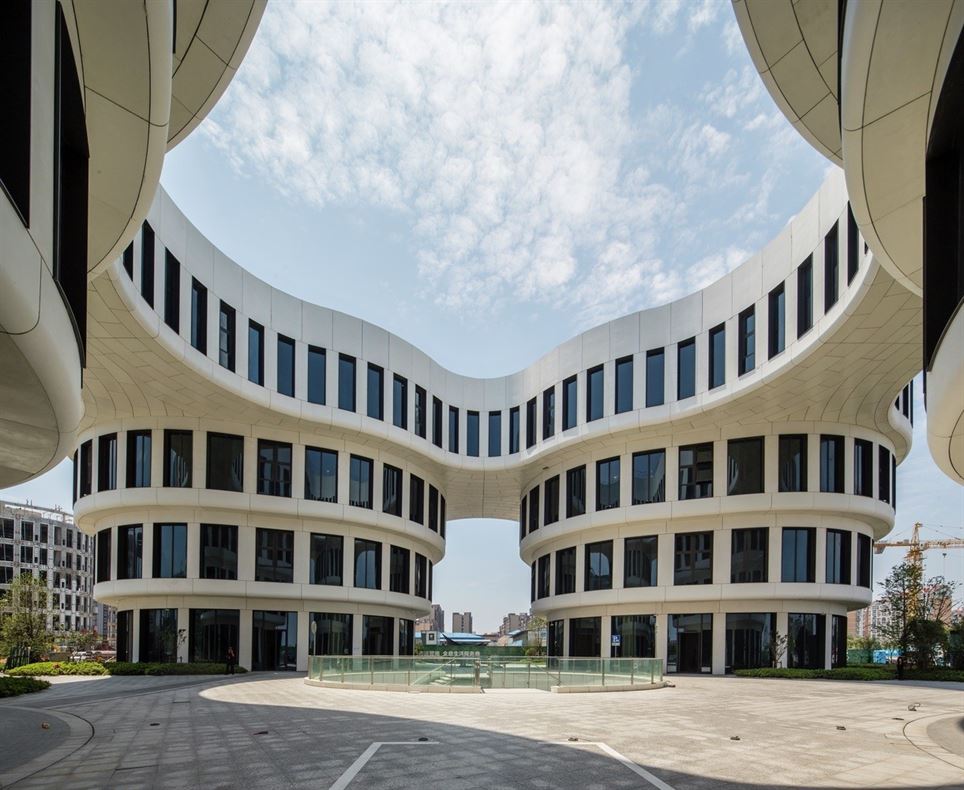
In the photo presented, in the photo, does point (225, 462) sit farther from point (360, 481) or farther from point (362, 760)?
point (362, 760)

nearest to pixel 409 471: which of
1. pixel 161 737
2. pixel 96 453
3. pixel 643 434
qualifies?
pixel 643 434

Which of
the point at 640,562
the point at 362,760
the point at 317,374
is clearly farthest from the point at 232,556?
the point at 362,760

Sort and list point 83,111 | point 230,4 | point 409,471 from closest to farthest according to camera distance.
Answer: point 83,111 → point 230,4 → point 409,471

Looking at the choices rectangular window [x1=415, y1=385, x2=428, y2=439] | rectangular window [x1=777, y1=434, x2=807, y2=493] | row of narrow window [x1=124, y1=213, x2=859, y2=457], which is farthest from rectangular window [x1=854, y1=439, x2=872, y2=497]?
rectangular window [x1=415, y1=385, x2=428, y2=439]

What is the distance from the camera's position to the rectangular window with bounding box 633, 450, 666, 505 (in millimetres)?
38062

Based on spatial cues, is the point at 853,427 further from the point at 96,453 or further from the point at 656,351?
the point at 96,453

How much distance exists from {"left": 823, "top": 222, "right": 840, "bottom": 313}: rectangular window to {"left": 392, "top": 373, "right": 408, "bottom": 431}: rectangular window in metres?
22.5

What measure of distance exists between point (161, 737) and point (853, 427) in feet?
104

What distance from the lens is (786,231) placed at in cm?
3083

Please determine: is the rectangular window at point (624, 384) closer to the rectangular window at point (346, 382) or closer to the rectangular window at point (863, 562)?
the rectangular window at point (863, 562)

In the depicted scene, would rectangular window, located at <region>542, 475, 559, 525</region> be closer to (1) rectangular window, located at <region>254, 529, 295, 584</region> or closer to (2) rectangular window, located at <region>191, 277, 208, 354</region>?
(1) rectangular window, located at <region>254, 529, 295, 584</region>

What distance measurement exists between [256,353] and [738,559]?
24702mm

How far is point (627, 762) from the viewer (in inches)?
464

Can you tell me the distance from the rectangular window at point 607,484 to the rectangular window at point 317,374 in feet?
50.6
